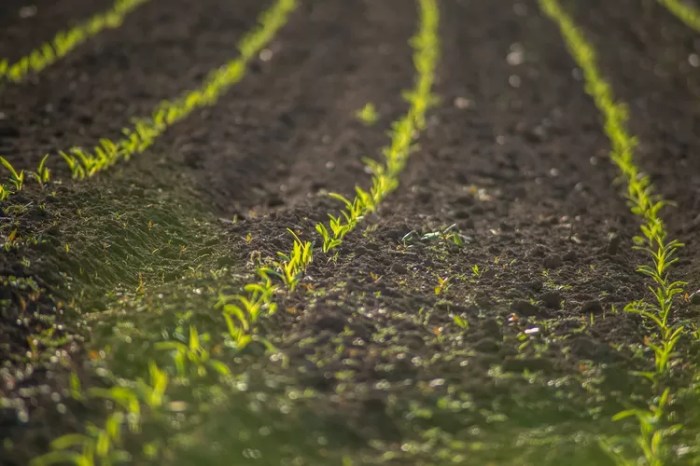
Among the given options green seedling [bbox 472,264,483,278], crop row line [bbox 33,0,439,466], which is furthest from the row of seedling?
green seedling [bbox 472,264,483,278]

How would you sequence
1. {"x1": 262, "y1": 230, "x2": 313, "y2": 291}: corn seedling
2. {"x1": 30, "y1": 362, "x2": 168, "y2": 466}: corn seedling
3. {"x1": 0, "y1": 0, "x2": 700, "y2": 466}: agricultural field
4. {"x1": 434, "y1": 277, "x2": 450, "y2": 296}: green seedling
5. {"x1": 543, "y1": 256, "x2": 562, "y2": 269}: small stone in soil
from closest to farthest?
{"x1": 30, "y1": 362, "x2": 168, "y2": 466}: corn seedling
{"x1": 0, "y1": 0, "x2": 700, "y2": 466}: agricultural field
{"x1": 262, "y1": 230, "x2": 313, "y2": 291}: corn seedling
{"x1": 434, "y1": 277, "x2": 450, "y2": 296}: green seedling
{"x1": 543, "y1": 256, "x2": 562, "y2": 269}: small stone in soil

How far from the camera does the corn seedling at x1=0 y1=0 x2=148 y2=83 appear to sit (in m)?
7.71

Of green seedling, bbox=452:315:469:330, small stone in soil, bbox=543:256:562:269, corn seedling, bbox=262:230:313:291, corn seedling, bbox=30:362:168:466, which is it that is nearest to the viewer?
corn seedling, bbox=30:362:168:466

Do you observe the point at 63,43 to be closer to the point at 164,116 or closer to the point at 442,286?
the point at 164,116

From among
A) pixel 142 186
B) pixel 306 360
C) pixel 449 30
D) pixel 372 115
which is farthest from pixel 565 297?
pixel 449 30

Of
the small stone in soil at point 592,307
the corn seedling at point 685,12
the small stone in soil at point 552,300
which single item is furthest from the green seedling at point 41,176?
the corn seedling at point 685,12

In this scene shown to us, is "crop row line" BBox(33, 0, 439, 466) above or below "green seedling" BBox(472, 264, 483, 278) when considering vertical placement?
above

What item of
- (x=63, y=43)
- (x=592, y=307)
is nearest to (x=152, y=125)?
(x=63, y=43)

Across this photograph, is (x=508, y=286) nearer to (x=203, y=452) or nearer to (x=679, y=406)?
(x=679, y=406)

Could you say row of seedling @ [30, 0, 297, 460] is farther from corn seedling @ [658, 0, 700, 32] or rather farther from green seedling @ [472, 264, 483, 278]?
corn seedling @ [658, 0, 700, 32]

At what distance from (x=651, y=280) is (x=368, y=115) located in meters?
3.49

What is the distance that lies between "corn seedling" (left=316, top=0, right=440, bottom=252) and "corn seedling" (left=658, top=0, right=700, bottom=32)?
13.8ft

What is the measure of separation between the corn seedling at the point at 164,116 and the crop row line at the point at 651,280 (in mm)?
3566

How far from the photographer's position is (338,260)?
439cm
